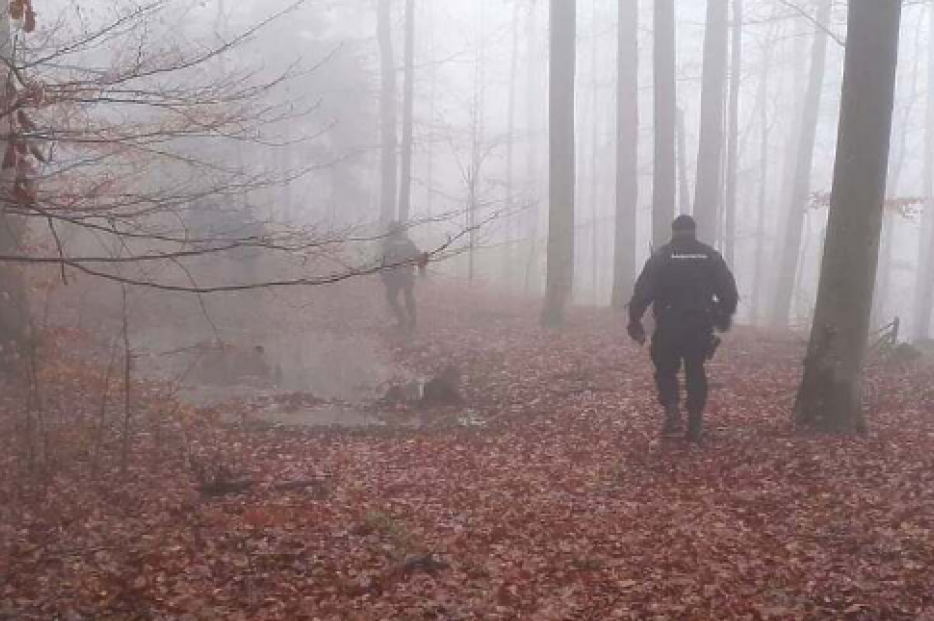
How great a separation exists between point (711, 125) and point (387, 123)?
1097 centimetres

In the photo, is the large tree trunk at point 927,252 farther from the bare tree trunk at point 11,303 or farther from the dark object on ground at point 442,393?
the bare tree trunk at point 11,303

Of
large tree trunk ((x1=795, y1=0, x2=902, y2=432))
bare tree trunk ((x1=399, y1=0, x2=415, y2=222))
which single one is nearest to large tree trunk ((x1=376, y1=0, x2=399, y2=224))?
bare tree trunk ((x1=399, y1=0, x2=415, y2=222))

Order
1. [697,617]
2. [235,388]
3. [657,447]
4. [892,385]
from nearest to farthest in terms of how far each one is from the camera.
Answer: [697,617]
[657,447]
[892,385]
[235,388]

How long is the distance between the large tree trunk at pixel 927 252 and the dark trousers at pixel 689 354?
19405mm

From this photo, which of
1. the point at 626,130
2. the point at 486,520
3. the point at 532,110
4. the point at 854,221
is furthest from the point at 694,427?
the point at 532,110

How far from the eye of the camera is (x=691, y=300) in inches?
318

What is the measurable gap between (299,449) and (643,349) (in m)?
6.70

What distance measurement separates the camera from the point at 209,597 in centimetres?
522

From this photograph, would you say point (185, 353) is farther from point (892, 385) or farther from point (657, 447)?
point (892, 385)

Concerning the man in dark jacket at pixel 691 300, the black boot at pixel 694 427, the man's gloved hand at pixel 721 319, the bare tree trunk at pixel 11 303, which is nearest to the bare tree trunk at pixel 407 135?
the bare tree trunk at pixel 11 303

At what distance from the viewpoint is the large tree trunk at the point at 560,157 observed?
15.6 m

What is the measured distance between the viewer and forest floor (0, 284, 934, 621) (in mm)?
5129

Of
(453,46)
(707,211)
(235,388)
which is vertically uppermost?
(453,46)

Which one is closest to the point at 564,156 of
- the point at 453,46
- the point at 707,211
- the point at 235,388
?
the point at 707,211
